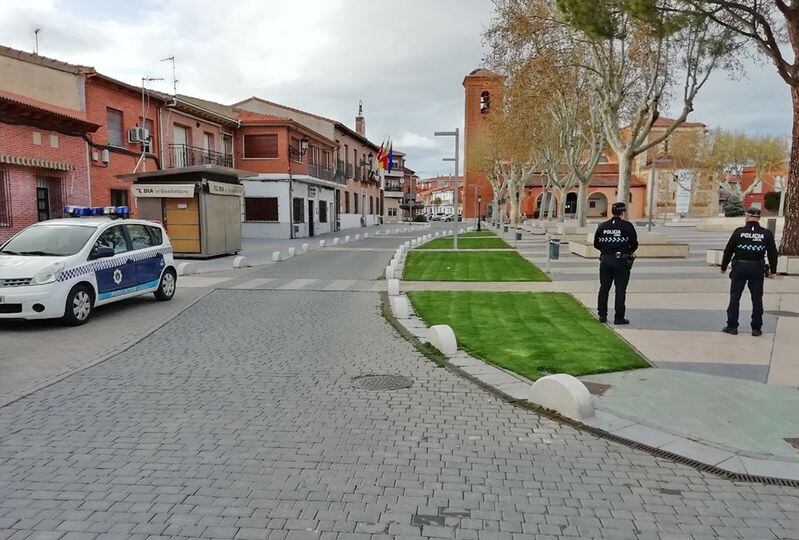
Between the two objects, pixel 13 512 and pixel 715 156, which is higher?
pixel 715 156

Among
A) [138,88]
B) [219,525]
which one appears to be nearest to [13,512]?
[219,525]

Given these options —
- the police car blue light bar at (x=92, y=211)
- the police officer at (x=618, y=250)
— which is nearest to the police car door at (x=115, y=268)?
the police car blue light bar at (x=92, y=211)

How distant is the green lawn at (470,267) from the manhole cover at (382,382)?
26.6 feet

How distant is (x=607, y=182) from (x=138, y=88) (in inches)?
2332

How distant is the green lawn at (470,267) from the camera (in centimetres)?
1427

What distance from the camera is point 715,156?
170 feet

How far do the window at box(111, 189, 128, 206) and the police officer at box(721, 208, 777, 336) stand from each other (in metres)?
19.8

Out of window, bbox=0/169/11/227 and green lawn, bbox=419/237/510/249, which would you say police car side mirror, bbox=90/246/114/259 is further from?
green lawn, bbox=419/237/510/249

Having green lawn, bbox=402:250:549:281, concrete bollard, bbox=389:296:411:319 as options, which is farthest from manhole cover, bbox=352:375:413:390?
green lawn, bbox=402:250:549:281

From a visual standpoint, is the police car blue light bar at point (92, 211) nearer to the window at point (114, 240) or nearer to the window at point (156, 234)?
the window at point (156, 234)

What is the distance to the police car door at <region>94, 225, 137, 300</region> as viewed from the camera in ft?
30.2

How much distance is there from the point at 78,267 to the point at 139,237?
6.25ft

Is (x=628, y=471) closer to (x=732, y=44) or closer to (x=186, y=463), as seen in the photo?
(x=186, y=463)

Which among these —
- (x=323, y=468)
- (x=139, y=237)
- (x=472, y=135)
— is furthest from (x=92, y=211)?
(x=472, y=135)
